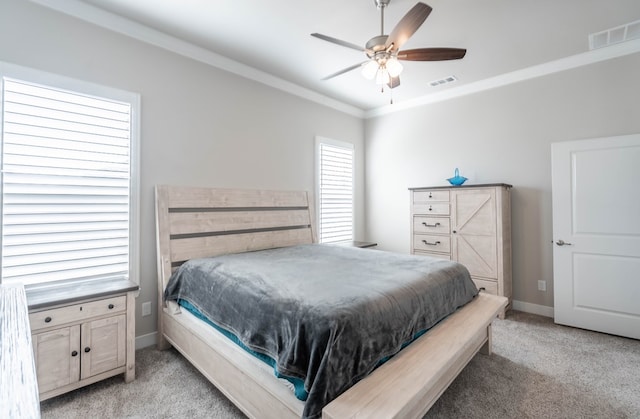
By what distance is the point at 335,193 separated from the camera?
16.1 ft

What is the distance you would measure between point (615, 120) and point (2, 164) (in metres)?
5.71

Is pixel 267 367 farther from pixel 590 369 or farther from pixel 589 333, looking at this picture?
pixel 589 333

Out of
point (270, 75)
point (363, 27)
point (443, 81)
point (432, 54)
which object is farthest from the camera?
point (443, 81)

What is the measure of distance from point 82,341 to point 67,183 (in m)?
1.28

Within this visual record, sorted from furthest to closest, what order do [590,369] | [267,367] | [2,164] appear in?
[590,369]
[2,164]
[267,367]

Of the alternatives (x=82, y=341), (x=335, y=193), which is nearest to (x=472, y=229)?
(x=335, y=193)

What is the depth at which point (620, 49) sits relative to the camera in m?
3.15

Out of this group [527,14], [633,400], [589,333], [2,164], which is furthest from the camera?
[589,333]

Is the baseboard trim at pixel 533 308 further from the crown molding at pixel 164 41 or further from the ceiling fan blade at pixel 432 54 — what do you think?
the crown molding at pixel 164 41

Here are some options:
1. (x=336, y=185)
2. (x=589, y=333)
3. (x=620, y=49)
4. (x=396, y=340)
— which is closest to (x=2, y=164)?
(x=396, y=340)

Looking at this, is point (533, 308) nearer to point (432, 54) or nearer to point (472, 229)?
point (472, 229)

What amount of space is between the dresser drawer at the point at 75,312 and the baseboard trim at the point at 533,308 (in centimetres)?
438

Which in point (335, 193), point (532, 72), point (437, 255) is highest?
point (532, 72)

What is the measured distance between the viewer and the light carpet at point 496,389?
197cm
